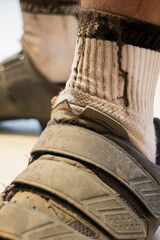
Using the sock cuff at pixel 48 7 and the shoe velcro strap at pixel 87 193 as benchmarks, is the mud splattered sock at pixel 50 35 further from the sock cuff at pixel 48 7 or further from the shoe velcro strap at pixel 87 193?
the shoe velcro strap at pixel 87 193

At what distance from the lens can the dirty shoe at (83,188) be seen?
48cm

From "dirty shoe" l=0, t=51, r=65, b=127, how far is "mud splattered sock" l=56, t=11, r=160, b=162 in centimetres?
68

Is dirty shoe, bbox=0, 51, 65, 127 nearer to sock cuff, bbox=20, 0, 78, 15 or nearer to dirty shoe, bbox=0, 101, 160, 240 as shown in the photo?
sock cuff, bbox=20, 0, 78, 15

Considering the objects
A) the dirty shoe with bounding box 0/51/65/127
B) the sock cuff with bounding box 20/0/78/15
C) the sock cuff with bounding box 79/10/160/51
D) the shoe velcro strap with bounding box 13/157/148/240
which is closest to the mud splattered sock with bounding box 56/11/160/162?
the sock cuff with bounding box 79/10/160/51

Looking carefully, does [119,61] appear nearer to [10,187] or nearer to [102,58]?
[102,58]

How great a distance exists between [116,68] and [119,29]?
0.07 m

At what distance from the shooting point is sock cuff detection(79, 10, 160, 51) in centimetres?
60

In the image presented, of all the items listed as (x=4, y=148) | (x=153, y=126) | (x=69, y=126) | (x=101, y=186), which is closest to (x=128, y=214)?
(x=101, y=186)

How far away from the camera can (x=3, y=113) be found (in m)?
1.51

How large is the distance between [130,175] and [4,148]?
88 centimetres

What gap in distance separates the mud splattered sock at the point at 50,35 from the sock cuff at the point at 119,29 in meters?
0.58

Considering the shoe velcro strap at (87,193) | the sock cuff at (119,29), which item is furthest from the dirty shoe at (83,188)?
the sock cuff at (119,29)

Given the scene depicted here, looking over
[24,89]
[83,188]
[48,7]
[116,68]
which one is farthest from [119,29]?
[24,89]

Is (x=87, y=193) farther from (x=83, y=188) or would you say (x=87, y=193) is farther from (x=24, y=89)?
(x=24, y=89)
